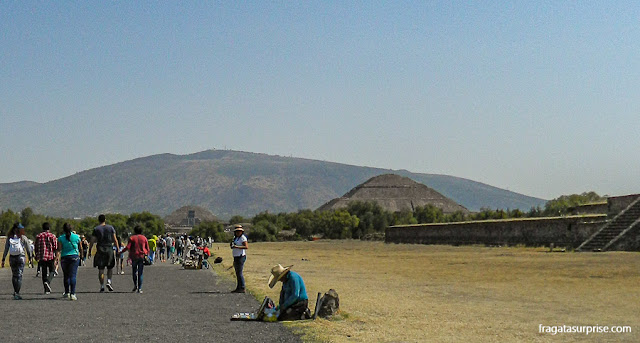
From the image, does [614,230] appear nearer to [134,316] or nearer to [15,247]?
[15,247]

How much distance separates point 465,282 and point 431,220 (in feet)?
416

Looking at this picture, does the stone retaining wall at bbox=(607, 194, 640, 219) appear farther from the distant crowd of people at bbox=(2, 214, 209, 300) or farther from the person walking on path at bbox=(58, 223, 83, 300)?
the person walking on path at bbox=(58, 223, 83, 300)

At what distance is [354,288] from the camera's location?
2247 cm

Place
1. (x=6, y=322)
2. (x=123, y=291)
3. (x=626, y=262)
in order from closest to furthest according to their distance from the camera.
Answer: (x=6, y=322) < (x=123, y=291) < (x=626, y=262)

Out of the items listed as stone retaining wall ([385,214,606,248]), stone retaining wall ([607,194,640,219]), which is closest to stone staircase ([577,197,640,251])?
stone retaining wall ([607,194,640,219])

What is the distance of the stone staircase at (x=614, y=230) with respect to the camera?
35.9m

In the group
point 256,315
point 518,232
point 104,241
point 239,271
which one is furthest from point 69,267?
point 518,232

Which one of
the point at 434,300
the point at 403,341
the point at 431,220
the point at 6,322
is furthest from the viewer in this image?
the point at 431,220

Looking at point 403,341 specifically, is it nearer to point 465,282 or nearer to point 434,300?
point 434,300

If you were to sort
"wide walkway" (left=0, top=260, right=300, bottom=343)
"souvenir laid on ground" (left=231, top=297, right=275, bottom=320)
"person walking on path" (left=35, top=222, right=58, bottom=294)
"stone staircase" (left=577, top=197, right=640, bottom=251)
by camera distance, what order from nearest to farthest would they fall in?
1. "wide walkway" (left=0, top=260, right=300, bottom=343)
2. "souvenir laid on ground" (left=231, top=297, right=275, bottom=320)
3. "person walking on path" (left=35, top=222, right=58, bottom=294)
4. "stone staircase" (left=577, top=197, right=640, bottom=251)

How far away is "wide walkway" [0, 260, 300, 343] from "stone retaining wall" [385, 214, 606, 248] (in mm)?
25046

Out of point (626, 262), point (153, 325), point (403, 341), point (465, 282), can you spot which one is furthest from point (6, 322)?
point (626, 262)

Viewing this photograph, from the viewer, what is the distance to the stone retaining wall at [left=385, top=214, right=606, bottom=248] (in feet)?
140

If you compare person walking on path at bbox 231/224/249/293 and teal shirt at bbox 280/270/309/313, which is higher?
person walking on path at bbox 231/224/249/293
